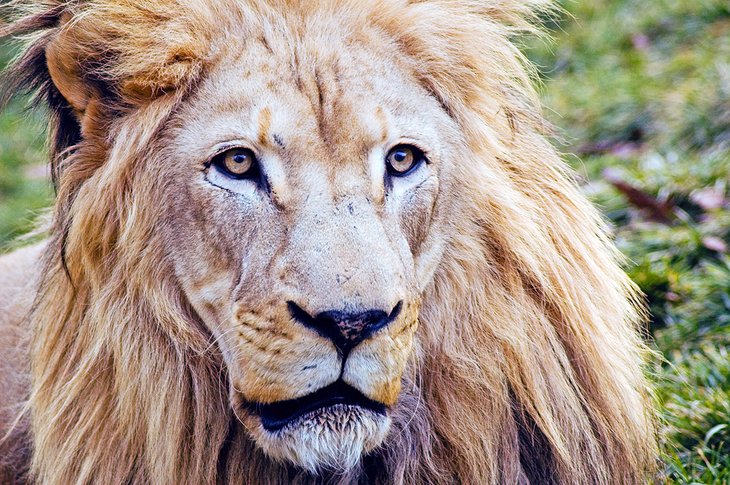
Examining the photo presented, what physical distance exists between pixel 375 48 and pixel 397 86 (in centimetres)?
13

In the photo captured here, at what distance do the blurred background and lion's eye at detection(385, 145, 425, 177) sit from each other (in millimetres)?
771

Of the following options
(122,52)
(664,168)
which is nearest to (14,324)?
(122,52)

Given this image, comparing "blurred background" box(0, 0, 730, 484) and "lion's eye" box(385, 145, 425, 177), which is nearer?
"lion's eye" box(385, 145, 425, 177)

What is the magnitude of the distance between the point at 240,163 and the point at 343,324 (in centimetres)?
57

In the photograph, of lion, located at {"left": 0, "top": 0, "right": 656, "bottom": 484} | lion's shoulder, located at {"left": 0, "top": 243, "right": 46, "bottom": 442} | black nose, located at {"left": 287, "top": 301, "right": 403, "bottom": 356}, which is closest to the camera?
black nose, located at {"left": 287, "top": 301, "right": 403, "bottom": 356}

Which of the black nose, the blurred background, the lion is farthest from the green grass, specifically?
the black nose

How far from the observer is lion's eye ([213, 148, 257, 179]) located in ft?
8.14

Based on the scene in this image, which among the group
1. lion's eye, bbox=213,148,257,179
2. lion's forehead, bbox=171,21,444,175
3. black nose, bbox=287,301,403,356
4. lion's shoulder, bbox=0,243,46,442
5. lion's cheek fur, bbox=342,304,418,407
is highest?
lion's forehead, bbox=171,21,444,175

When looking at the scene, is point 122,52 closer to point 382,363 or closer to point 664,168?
point 382,363

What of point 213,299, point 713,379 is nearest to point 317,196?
point 213,299

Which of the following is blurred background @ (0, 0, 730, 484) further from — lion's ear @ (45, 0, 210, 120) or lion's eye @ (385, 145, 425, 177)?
lion's eye @ (385, 145, 425, 177)

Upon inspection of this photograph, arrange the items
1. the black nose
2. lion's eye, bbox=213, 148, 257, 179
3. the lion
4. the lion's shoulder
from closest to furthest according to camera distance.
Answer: the black nose < the lion < lion's eye, bbox=213, 148, 257, 179 < the lion's shoulder

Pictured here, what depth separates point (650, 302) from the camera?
4293 millimetres

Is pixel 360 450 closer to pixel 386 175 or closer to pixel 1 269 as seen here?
pixel 386 175
